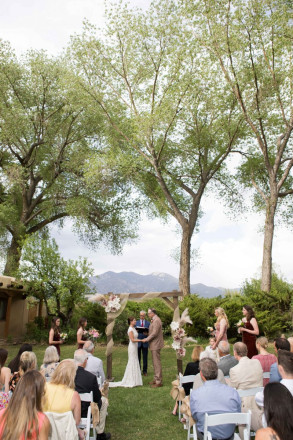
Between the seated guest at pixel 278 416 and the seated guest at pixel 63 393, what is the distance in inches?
81.6

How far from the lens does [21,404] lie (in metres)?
2.82

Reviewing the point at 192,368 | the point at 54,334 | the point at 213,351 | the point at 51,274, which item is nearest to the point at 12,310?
the point at 51,274

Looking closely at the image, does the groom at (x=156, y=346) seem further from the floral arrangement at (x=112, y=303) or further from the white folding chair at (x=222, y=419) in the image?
the white folding chair at (x=222, y=419)

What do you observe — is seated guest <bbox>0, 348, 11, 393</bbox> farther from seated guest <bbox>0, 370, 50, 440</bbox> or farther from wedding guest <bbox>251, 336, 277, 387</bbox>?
wedding guest <bbox>251, 336, 277, 387</bbox>

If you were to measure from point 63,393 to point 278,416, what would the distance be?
2.30 meters

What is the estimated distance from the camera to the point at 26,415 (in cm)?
278

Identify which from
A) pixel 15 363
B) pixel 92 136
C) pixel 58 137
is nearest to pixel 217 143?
pixel 92 136

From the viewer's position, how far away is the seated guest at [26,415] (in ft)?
9.02

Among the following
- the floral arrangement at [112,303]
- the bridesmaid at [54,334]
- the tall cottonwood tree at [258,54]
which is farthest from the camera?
the tall cottonwood tree at [258,54]

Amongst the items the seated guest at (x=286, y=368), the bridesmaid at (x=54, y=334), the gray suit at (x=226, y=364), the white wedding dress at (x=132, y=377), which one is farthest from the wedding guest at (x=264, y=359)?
the bridesmaid at (x=54, y=334)

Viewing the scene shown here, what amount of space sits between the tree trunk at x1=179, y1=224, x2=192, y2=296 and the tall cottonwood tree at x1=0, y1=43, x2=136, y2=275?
17.4ft

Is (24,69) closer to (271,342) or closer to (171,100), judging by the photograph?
A: (171,100)

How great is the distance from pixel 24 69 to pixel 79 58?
5637 mm

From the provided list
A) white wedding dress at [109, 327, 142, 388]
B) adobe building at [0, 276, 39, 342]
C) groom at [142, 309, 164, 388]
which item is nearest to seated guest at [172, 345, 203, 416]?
groom at [142, 309, 164, 388]
